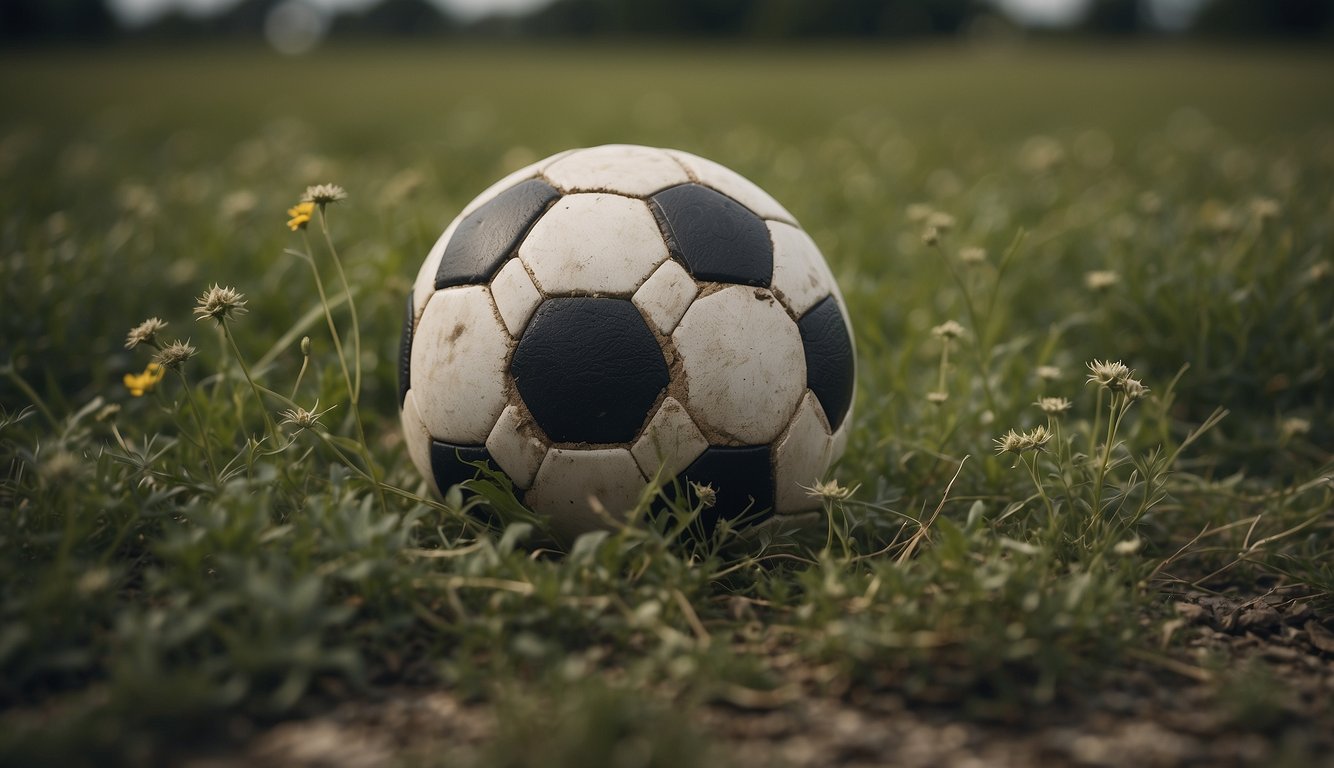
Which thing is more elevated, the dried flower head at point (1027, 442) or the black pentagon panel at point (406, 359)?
the black pentagon panel at point (406, 359)

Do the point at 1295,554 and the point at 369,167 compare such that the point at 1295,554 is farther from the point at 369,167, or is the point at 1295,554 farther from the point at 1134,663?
the point at 369,167

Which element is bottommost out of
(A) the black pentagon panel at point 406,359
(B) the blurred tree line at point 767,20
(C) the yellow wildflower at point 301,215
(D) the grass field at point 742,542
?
(D) the grass field at point 742,542

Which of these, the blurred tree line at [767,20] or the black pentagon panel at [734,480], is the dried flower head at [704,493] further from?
the blurred tree line at [767,20]

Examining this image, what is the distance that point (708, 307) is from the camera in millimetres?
2479

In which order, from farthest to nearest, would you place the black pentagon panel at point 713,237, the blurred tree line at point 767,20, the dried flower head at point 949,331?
the blurred tree line at point 767,20, the dried flower head at point 949,331, the black pentagon panel at point 713,237

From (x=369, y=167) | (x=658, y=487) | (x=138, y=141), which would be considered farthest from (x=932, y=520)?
(x=138, y=141)

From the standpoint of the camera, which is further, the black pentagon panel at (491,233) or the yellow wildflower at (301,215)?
the yellow wildflower at (301,215)

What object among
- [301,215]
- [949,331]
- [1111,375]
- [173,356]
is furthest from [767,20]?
[173,356]

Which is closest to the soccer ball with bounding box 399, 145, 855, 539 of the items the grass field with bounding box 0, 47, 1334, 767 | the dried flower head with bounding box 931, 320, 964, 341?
the grass field with bounding box 0, 47, 1334, 767

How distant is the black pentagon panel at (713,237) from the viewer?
2.52 metres

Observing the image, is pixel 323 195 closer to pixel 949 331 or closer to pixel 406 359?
pixel 406 359

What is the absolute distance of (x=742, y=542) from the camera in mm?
2664

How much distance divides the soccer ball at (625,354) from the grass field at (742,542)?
0.16m

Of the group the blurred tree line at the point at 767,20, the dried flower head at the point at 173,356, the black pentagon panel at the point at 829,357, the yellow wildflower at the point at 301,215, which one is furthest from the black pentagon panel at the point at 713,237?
the blurred tree line at the point at 767,20
